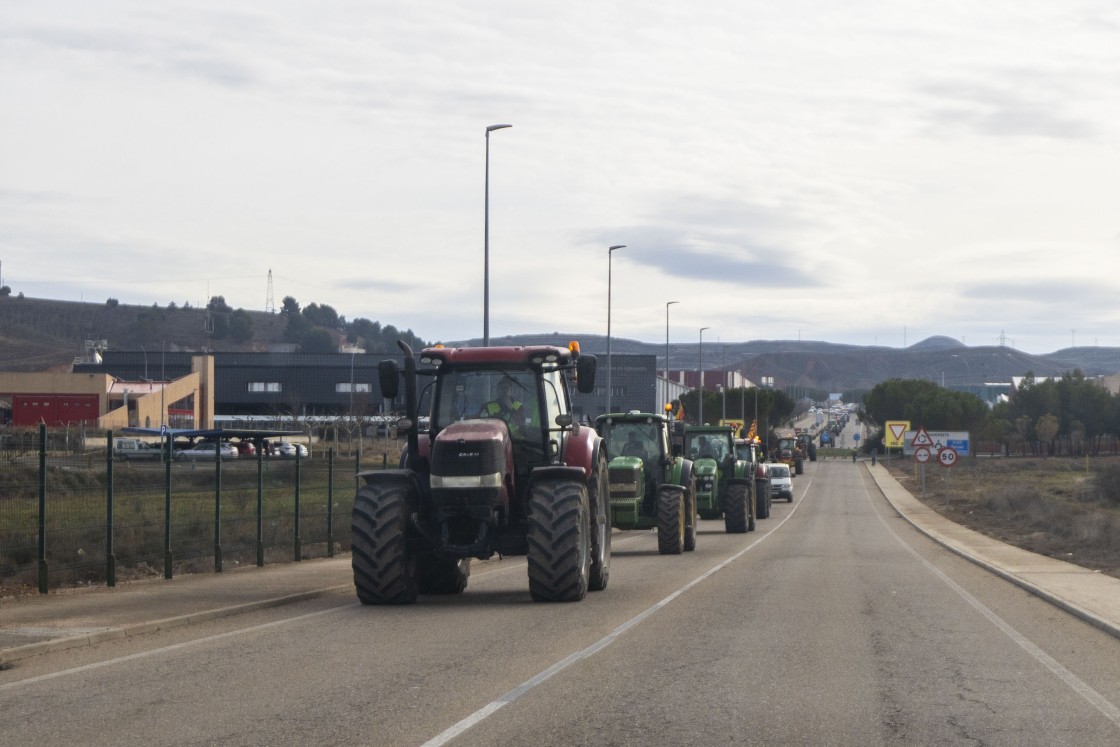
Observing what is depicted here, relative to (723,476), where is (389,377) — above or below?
above

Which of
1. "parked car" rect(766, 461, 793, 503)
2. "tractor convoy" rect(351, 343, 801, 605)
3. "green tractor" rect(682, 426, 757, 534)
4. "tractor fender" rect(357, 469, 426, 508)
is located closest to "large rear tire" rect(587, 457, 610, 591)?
"tractor convoy" rect(351, 343, 801, 605)

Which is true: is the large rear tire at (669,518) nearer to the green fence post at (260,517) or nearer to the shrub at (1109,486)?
the green fence post at (260,517)

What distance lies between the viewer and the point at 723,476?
1425 inches

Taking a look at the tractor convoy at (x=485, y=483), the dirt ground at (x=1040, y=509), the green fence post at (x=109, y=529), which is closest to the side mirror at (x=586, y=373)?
the tractor convoy at (x=485, y=483)

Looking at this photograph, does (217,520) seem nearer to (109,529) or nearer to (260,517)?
(260,517)

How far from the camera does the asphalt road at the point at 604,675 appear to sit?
834 cm

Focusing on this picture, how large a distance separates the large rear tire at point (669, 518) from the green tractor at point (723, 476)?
8838mm

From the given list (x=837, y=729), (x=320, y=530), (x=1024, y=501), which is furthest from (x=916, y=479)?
(x=837, y=729)

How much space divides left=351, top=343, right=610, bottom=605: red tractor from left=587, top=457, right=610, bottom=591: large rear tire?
0.09ft

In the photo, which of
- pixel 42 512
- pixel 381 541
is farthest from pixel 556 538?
pixel 42 512

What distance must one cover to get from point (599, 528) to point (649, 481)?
401 inches

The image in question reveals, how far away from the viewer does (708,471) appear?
1372 inches

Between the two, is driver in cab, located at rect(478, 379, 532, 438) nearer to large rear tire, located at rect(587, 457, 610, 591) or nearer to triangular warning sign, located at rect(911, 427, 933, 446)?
large rear tire, located at rect(587, 457, 610, 591)

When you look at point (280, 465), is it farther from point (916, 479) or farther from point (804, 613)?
point (916, 479)
